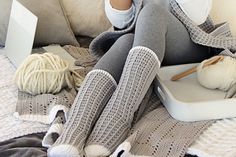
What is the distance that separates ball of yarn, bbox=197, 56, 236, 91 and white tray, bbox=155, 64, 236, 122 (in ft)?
0.07

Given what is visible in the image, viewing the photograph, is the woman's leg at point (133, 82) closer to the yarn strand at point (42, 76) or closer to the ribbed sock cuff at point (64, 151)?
the ribbed sock cuff at point (64, 151)

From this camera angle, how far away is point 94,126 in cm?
89

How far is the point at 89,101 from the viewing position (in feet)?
3.01

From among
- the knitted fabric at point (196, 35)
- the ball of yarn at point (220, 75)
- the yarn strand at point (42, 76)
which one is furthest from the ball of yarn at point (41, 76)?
the ball of yarn at point (220, 75)

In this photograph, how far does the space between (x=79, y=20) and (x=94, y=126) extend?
0.66 meters

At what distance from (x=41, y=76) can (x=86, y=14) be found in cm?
48

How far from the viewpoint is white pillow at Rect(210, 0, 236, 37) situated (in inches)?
56.5

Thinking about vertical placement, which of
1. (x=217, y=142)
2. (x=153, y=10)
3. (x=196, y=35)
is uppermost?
(x=153, y=10)

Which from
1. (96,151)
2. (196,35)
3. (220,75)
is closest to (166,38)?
(196,35)

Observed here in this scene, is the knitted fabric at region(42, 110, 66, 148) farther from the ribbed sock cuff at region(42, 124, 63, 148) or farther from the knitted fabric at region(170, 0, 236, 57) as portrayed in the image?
the knitted fabric at region(170, 0, 236, 57)

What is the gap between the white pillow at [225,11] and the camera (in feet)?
4.71

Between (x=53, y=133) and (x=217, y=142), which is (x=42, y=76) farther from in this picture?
(x=217, y=142)

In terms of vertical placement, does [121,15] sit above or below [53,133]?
above

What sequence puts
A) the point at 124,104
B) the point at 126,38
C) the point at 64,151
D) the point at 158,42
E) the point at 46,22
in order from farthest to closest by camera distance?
the point at 46,22
the point at 126,38
the point at 158,42
the point at 124,104
the point at 64,151
